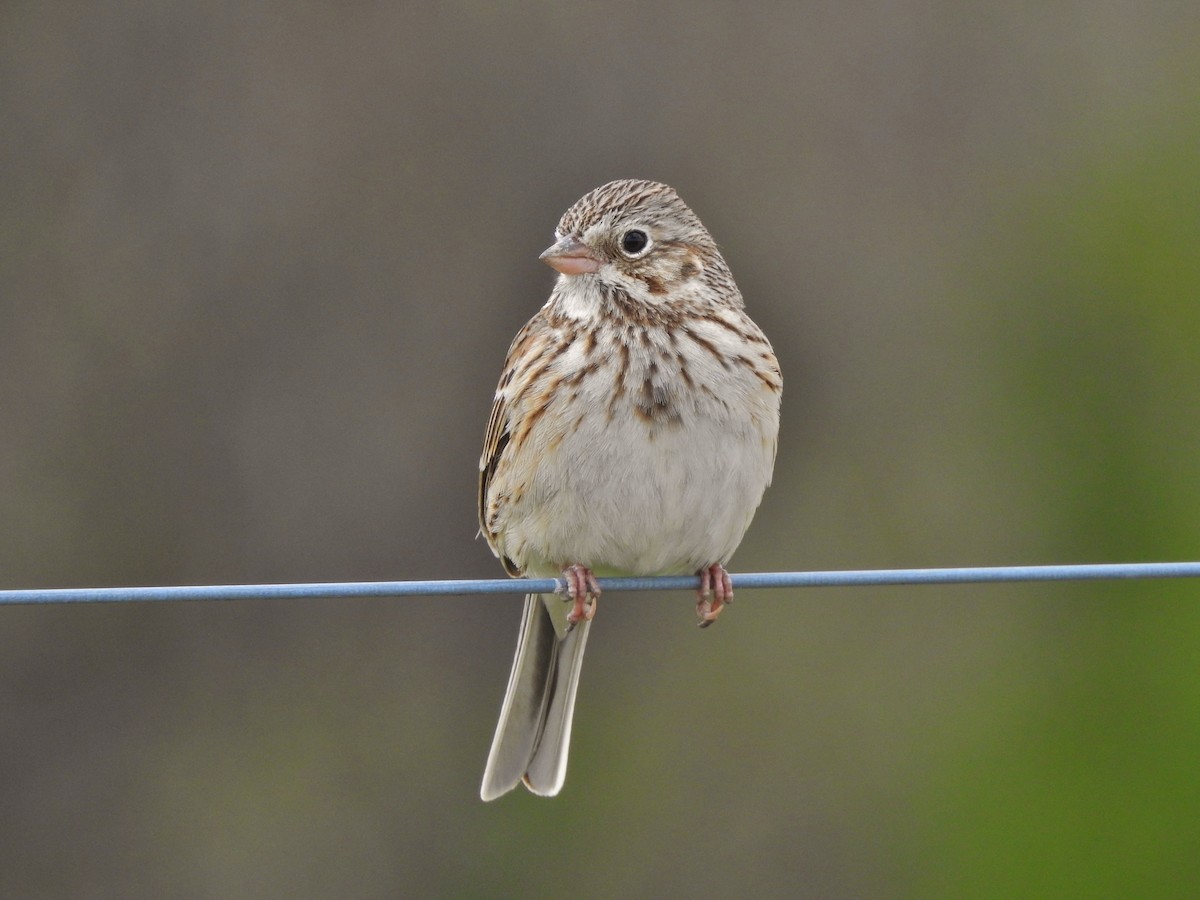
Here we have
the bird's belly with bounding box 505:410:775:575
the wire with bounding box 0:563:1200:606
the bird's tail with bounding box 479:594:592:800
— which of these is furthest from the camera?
the bird's tail with bounding box 479:594:592:800

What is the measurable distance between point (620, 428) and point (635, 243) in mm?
631

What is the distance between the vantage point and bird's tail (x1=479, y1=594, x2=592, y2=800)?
6.31 meters

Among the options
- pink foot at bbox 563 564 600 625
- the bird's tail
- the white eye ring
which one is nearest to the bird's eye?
the white eye ring

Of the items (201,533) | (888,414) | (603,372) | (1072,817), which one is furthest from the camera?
(888,414)

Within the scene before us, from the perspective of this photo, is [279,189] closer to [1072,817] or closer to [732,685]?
[732,685]

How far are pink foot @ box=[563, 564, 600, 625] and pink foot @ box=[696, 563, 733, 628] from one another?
32 cm

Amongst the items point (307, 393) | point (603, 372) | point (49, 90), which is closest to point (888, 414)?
point (307, 393)

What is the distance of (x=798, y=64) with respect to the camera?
449 inches

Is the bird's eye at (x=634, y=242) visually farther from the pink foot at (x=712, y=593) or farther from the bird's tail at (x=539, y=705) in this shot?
the bird's tail at (x=539, y=705)

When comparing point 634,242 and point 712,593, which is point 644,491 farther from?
point 634,242

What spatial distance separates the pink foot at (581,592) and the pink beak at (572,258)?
0.86 meters

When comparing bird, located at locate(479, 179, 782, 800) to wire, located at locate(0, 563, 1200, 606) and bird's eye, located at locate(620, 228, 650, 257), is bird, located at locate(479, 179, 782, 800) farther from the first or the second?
wire, located at locate(0, 563, 1200, 606)

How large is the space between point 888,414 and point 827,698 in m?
→ 1.52

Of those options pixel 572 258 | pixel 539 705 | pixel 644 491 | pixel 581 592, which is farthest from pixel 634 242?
pixel 539 705
